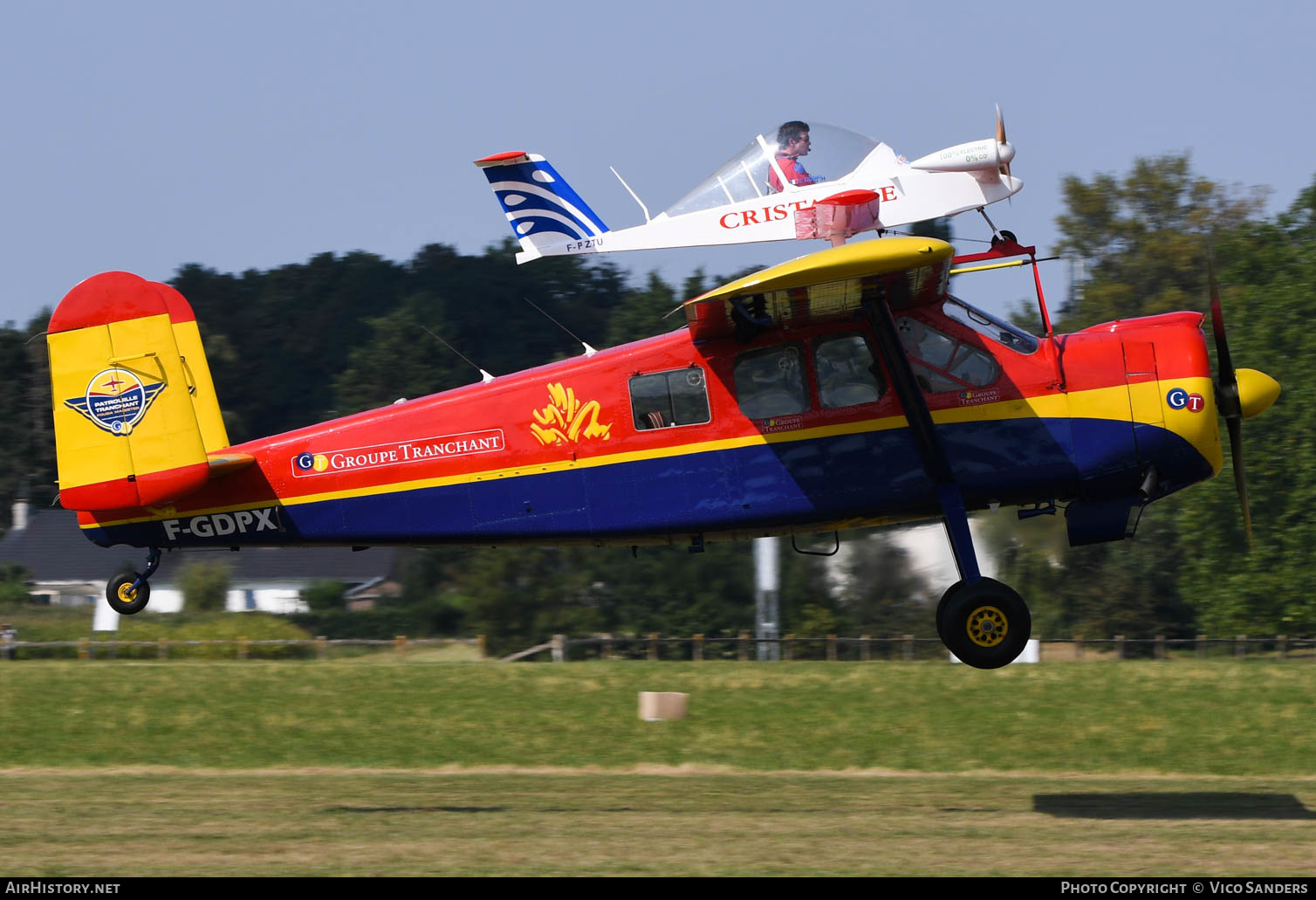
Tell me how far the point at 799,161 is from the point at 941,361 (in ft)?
7.97

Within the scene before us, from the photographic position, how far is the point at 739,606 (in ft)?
125

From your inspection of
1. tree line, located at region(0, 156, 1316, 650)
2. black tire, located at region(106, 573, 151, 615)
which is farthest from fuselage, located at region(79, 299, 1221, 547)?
tree line, located at region(0, 156, 1316, 650)

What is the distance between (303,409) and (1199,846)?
5520cm

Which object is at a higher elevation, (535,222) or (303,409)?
(303,409)

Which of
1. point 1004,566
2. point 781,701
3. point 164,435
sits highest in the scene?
point 1004,566

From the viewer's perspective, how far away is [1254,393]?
1102 centimetres

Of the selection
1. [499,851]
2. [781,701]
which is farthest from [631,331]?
[499,851]

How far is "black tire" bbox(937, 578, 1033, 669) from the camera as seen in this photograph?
10828 millimetres

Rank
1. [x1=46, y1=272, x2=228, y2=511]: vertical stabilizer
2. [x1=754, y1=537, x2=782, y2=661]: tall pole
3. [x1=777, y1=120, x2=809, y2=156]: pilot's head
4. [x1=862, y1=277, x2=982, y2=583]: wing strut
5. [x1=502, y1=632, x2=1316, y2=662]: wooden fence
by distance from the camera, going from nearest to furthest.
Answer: [x1=862, y1=277, x2=982, y2=583]: wing strut → [x1=46, y1=272, x2=228, y2=511]: vertical stabilizer → [x1=777, y1=120, x2=809, y2=156]: pilot's head → [x1=502, y1=632, x2=1316, y2=662]: wooden fence → [x1=754, y1=537, x2=782, y2=661]: tall pole

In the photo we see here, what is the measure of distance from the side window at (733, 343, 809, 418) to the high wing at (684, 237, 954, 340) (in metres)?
0.24

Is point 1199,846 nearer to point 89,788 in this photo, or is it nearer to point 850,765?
point 850,765

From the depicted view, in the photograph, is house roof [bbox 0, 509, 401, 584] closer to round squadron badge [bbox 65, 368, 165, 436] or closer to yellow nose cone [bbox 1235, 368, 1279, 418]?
A: round squadron badge [bbox 65, 368, 165, 436]

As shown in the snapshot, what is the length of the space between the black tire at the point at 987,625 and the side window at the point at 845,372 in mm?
1654
